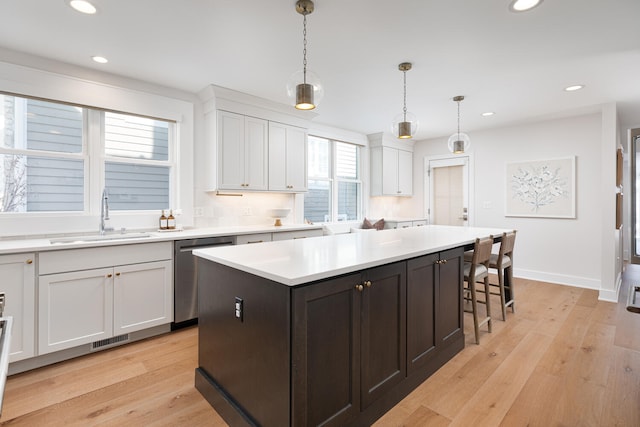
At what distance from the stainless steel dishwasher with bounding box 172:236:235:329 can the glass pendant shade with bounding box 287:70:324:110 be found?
1.72 m

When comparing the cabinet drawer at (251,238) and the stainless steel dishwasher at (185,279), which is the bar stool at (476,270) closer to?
the cabinet drawer at (251,238)

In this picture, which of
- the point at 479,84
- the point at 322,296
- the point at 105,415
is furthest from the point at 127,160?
the point at 479,84

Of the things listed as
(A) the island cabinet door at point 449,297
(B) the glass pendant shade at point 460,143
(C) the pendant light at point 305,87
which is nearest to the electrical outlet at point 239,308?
(C) the pendant light at point 305,87

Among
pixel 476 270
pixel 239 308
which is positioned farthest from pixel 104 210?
pixel 476 270

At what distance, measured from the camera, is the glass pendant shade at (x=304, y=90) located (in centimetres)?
215

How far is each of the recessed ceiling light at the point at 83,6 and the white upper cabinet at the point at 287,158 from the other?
2.17 meters

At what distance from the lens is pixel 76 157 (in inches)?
120

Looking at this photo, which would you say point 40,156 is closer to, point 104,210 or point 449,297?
point 104,210

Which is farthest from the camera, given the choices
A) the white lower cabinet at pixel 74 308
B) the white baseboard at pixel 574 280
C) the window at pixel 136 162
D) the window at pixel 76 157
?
the white baseboard at pixel 574 280

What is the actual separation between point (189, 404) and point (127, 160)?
2.48m

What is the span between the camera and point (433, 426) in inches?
71.1

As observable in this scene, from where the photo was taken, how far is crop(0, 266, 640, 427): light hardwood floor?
73.9 inches

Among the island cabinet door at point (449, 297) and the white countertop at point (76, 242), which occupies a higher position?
the white countertop at point (76, 242)

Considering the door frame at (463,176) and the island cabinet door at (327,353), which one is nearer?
the island cabinet door at (327,353)
